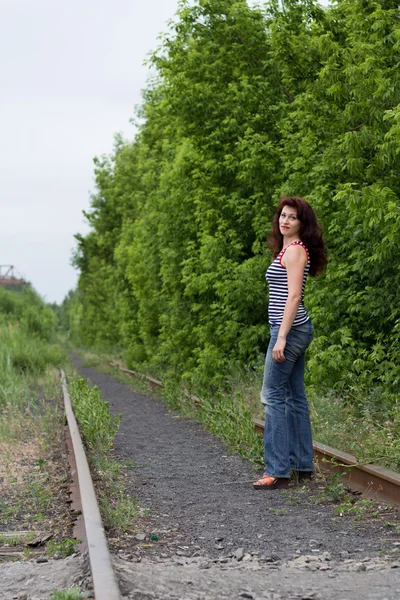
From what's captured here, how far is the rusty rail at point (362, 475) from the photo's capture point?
5917 mm

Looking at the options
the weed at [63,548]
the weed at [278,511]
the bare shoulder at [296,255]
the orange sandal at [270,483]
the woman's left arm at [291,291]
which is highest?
the bare shoulder at [296,255]

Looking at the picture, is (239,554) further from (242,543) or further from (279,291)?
(279,291)

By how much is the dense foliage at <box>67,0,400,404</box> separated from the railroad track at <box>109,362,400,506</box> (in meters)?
1.99

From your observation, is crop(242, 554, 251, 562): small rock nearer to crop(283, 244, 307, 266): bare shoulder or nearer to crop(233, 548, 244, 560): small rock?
crop(233, 548, 244, 560): small rock

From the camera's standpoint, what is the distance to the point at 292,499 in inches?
253

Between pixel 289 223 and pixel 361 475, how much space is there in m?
2.22

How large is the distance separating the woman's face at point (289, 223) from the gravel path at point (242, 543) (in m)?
2.25

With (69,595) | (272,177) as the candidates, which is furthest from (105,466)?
(272,177)

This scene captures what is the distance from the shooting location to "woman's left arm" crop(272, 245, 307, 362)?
21.8 ft

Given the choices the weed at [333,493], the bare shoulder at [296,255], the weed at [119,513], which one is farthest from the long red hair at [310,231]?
the weed at [119,513]

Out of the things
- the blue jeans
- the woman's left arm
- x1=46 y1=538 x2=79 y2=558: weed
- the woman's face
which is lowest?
x1=46 y1=538 x2=79 y2=558: weed

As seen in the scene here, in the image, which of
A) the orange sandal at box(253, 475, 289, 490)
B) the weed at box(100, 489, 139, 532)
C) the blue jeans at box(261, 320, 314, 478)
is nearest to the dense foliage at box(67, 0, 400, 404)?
the blue jeans at box(261, 320, 314, 478)

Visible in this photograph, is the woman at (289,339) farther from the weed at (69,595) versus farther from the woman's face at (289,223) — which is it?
the weed at (69,595)

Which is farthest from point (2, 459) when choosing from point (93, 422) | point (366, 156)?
point (366, 156)
